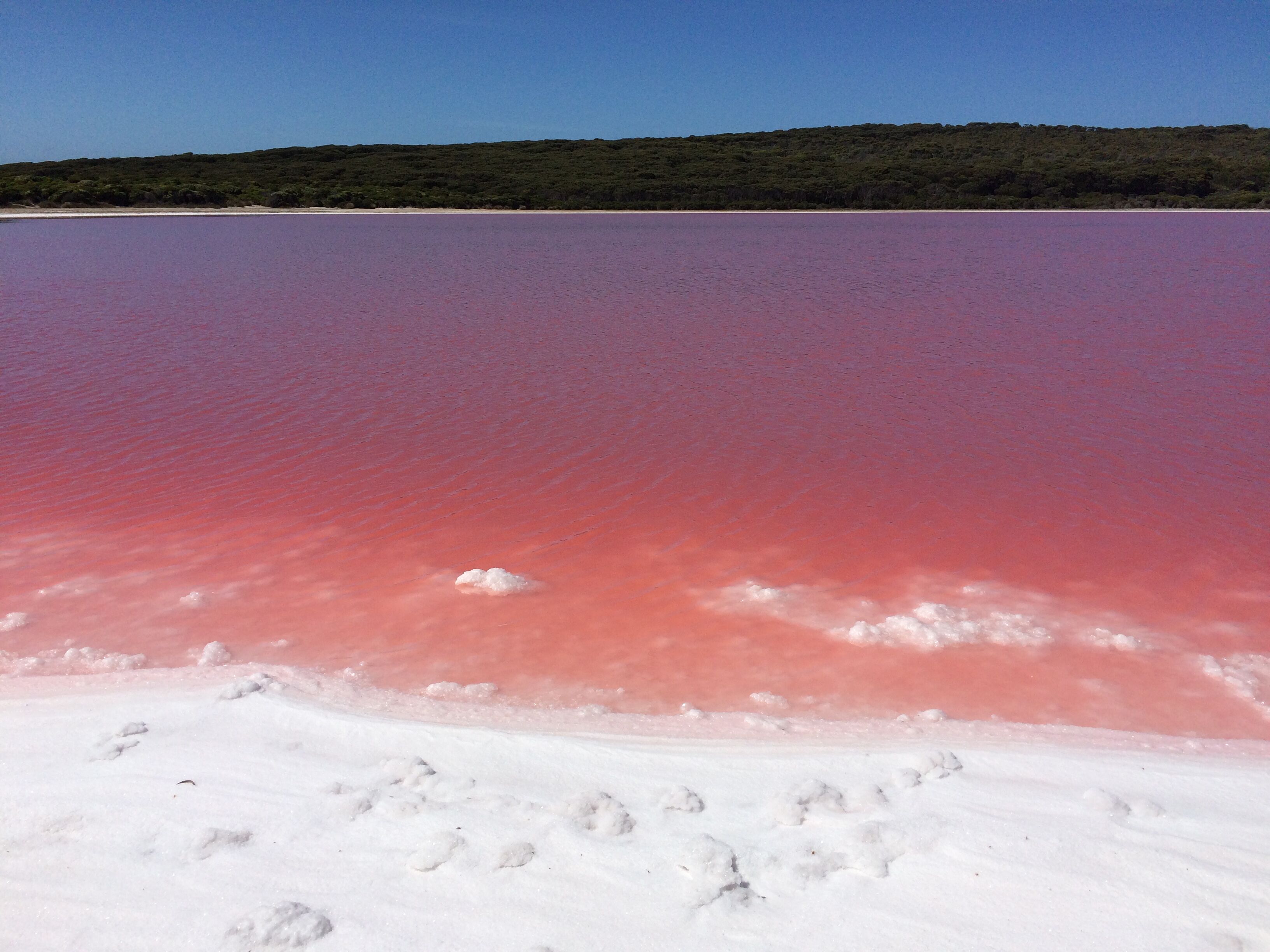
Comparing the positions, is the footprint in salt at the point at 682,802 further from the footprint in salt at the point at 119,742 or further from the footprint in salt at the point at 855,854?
the footprint in salt at the point at 119,742

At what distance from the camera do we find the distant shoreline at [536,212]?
4147 cm

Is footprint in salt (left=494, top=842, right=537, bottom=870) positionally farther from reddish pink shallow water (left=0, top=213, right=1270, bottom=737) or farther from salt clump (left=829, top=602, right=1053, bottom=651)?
salt clump (left=829, top=602, right=1053, bottom=651)

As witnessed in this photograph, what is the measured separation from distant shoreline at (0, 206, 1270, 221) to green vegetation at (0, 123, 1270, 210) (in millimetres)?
1052

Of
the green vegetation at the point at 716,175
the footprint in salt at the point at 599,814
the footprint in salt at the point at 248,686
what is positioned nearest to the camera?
the footprint in salt at the point at 599,814

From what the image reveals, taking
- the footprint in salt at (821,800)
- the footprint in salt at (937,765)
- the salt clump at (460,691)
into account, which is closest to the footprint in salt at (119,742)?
the salt clump at (460,691)

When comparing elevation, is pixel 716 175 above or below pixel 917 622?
above

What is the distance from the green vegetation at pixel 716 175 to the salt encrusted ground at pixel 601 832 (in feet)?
159

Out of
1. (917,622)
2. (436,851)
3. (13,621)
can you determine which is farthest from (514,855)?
(13,621)

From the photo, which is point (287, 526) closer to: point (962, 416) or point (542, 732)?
point (542, 732)

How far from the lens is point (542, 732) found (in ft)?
10.4

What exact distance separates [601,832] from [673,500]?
313 centimetres

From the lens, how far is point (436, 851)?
2.50 meters

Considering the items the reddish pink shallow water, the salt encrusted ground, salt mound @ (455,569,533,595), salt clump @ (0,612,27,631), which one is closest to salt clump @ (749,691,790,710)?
the reddish pink shallow water

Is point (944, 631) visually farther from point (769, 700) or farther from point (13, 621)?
point (13, 621)
